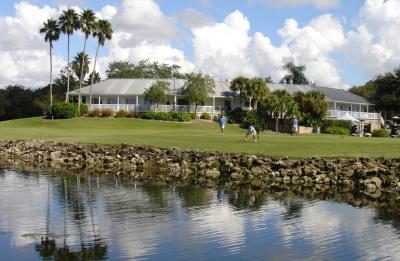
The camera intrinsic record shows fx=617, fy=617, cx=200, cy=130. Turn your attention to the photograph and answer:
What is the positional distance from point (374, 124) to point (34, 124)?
1872 inches

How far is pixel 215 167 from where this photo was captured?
3338cm

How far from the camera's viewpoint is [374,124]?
89.3m

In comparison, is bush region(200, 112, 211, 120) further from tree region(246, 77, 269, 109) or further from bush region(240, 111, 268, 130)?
tree region(246, 77, 269, 109)

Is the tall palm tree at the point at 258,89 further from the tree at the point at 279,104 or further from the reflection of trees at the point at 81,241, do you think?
the reflection of trees at the point at 81,241

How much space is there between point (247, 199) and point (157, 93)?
58.5 meters

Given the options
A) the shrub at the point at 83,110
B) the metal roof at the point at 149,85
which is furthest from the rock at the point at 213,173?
the shrub at the point at 83,110

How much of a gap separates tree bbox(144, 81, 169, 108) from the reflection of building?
1.40 meters

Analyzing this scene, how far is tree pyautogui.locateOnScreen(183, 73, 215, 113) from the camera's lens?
8094 cm

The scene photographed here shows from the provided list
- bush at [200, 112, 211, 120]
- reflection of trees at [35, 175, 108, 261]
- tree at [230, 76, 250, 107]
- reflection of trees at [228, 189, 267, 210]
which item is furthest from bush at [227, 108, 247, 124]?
reflection of trees at [35, 175, 108, 261]

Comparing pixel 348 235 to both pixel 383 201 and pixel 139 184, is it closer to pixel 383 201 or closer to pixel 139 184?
pixel 383 201

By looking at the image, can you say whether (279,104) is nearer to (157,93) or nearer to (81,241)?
(157,93)

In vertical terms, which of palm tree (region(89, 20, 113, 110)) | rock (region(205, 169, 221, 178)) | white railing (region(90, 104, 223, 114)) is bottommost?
rock (region(205, 169, 221, 178))

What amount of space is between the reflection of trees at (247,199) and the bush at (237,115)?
52.6 meters

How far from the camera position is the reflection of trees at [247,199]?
71.3ft
